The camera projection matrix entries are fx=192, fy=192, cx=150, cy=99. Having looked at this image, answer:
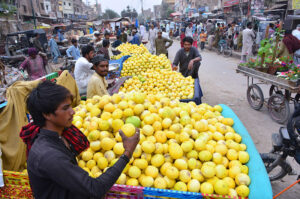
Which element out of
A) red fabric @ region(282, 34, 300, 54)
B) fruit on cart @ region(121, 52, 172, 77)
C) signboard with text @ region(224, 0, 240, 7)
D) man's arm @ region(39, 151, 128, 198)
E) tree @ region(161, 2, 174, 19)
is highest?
tree @ region(161, 2, 174, 19)

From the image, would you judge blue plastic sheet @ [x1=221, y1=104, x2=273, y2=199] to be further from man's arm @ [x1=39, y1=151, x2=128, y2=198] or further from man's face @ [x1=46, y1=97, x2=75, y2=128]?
man's face @ [x1=46, y1=97, x2=75, y2=128]

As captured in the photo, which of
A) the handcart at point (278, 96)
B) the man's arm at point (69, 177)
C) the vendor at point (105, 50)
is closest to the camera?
the man's arm at point (69, 177)

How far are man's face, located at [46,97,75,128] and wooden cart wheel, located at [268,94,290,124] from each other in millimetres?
5078

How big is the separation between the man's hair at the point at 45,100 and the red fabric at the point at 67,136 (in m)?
0.21

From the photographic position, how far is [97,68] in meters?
3.76

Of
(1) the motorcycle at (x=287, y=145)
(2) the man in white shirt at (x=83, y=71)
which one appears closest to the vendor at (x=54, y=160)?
(1) the motorcycle at (x=287, y=145)

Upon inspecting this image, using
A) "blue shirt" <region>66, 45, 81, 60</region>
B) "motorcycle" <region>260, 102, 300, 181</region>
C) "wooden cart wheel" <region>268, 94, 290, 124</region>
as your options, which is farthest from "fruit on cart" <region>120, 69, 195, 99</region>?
"blue shirt" <region>66, 45, 81, 60</region>

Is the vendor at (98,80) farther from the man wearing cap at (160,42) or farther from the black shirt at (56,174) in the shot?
the man wearing cap at (160,42)

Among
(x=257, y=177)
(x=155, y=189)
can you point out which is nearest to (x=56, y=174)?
(x=155, y=189)

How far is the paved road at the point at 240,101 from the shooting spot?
3.36m

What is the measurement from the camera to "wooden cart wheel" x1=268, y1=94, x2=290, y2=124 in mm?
4704

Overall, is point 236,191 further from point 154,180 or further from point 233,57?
point 233,57

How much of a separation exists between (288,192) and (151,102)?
2604 mm

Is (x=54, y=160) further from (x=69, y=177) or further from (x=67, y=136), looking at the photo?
(x=67, y=136)
